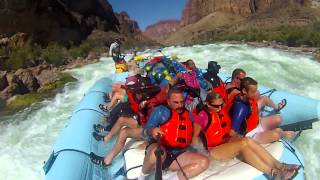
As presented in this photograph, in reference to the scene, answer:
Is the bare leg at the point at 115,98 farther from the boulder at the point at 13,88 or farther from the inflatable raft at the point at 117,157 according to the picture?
the boulder at the point at 13,88

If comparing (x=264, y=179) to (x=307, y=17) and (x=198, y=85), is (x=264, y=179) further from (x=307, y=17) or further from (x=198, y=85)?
(x=307, y=17)

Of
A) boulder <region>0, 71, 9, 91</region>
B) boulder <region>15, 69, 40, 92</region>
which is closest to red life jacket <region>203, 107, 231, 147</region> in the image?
boulder <region>15, 69, 40, 92</region>

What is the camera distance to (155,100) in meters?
4.74

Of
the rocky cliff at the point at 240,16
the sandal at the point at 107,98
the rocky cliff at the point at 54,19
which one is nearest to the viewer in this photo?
the sandal at the point at 107,98

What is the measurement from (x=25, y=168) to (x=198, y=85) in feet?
9.28

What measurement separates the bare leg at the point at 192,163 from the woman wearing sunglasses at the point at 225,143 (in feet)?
0.60

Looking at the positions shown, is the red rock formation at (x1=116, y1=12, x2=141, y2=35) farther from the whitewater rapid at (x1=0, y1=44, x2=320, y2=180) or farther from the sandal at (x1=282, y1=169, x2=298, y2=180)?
the sandal at (x1=282, y1=169, x2=298, y2=180)

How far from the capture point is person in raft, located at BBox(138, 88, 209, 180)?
12.8 ft

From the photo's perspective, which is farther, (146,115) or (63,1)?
(63,1)

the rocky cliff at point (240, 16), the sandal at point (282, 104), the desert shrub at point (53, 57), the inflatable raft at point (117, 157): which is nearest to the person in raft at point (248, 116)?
the inflatable raft at point (117, 157)

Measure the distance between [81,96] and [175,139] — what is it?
6.65m

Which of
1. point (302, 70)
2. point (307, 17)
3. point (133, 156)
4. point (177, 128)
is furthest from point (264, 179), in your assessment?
point (307, 17)

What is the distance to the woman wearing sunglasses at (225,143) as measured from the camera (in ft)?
13.1

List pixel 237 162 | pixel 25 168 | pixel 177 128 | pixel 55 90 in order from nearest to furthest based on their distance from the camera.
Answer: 1. pixel 177 128
2. pixel 237 162
3. pixel 25 168
4. pixel 55 90
